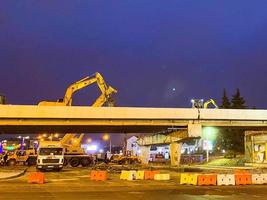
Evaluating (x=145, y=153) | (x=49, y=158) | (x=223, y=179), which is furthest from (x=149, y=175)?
(x=145, y=153)

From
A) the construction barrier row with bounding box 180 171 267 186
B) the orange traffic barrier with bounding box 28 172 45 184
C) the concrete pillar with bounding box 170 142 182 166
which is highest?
the concrete pillar with bounding box 170 142 182 166

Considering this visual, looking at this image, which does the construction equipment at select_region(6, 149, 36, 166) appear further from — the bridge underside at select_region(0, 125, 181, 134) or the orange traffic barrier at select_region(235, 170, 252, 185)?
the orange traffic barrier at select_region(235, 170, 252, 185)

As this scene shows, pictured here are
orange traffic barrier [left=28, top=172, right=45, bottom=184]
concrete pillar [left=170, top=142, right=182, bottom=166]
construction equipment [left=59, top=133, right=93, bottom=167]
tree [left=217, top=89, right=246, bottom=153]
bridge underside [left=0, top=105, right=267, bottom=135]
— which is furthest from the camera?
tree [left=217, top=89, right=246, bottom=153]

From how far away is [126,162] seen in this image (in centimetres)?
7394

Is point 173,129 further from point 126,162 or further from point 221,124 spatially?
point 126,162

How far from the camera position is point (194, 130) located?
2376 inches

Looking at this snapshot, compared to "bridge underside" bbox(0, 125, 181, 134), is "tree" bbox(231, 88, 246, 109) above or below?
above

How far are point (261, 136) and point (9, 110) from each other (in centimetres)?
3861

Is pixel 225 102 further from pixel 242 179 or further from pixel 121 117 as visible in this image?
pixel 242 179

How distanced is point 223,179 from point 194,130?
1172 inches

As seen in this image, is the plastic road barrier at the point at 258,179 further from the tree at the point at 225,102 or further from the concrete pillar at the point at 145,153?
the tree at the point at 225,102

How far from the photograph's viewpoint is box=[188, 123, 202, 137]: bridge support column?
59.9 metres

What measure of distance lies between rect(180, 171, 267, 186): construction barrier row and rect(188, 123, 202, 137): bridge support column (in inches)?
1082

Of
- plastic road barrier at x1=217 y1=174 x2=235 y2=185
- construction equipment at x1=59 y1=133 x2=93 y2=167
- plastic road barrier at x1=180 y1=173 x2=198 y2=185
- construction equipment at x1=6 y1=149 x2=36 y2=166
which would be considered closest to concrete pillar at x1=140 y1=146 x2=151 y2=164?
construction equipment at x1=59 y1=133 x2=93 y2=167
